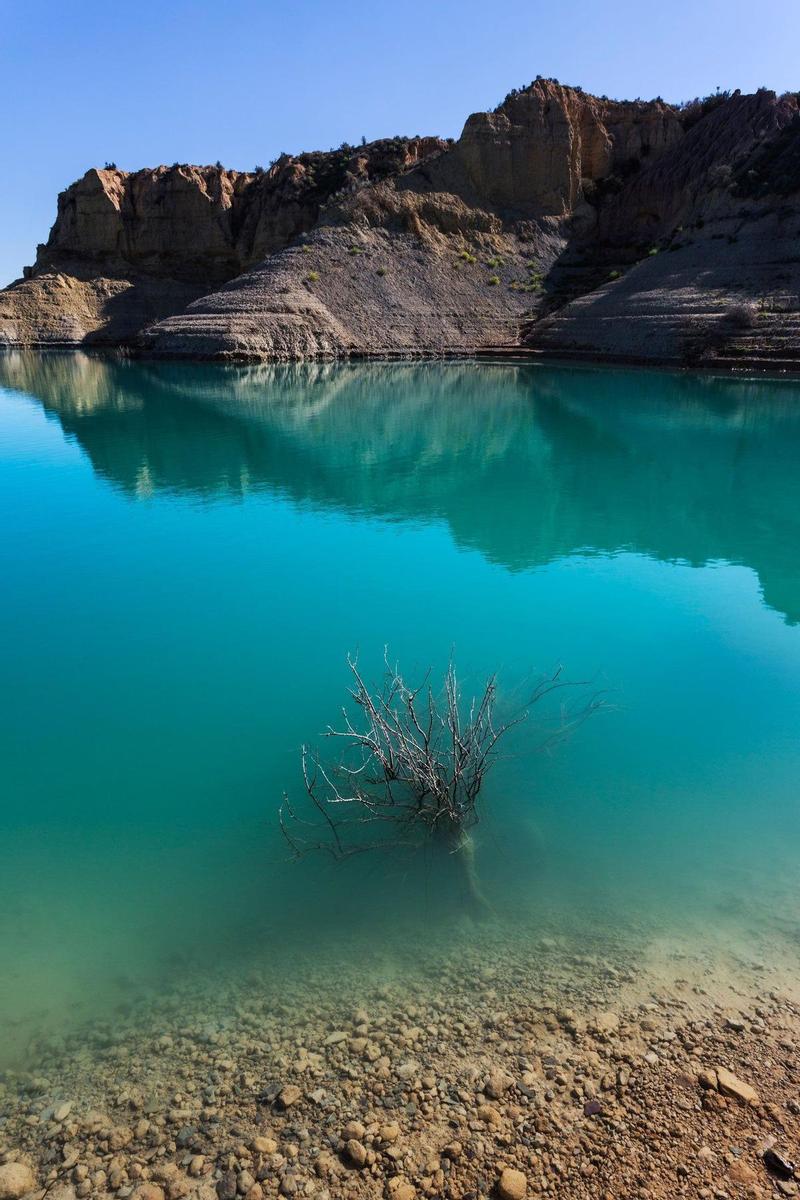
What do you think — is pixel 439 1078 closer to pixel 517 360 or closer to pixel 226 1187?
pixel 226 1187

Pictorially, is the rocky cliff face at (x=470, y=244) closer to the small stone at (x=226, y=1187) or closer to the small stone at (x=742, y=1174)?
the small stone at (x=742, y=1174)

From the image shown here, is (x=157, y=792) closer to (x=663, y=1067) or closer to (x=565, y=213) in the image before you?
(x=663, y=1067)

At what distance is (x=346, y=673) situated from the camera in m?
8.34

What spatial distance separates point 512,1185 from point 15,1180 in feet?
7.22

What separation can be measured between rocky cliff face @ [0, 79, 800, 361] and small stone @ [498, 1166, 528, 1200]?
138 feet

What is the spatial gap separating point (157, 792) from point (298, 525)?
9.41 meters

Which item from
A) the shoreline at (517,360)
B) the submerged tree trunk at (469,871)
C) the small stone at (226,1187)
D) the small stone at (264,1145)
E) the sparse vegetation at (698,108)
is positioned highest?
the sparse vegetation at (698,108)

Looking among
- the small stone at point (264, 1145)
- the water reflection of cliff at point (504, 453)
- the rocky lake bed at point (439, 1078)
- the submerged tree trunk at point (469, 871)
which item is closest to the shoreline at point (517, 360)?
the water reflection of cliff at point (504, 453)

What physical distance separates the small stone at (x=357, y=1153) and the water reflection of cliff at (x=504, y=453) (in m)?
9.33

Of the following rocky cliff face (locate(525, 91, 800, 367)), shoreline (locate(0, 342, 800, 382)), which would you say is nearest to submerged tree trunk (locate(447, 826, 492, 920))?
shoreline (locate(0, 342, 800, 382))

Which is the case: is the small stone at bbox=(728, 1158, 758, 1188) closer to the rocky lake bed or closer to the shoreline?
the rocky lake bed

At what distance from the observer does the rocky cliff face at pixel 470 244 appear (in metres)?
43.8

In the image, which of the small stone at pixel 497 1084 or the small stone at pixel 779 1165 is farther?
the small stone at pixel 497 1084

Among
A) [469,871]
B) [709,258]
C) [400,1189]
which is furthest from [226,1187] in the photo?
[709,258]
